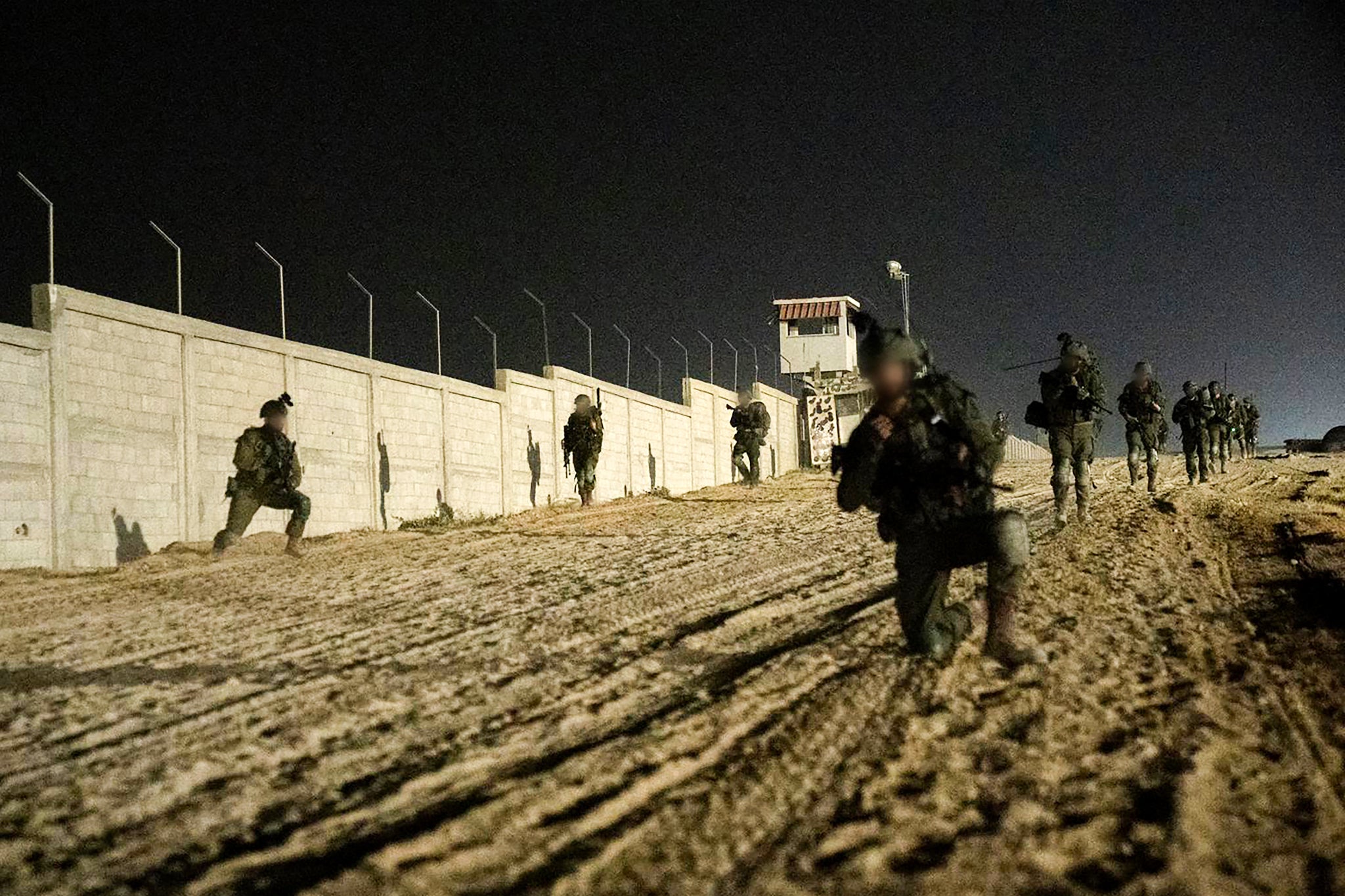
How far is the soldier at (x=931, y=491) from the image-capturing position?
12.4 ft

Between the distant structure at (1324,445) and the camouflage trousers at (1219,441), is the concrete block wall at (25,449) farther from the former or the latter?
the distant structure at (1324,445)

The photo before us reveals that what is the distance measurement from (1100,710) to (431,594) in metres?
4.86

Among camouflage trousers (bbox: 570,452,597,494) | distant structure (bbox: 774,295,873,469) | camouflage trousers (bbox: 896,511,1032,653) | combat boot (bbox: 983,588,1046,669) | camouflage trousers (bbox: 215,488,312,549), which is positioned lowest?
combat boot (bbox: 983,588,1046,669)

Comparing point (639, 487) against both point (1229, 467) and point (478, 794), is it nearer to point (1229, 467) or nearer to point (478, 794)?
point (1229, 467)

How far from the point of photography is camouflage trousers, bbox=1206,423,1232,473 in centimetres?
1694

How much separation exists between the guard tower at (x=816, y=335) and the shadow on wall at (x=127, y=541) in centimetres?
3676

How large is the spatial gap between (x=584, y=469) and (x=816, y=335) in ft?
104

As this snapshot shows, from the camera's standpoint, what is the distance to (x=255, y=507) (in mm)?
9797

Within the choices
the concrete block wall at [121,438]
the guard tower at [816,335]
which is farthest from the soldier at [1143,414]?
the guard tower at [816,335]

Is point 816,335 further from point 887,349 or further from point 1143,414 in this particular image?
point 887,349

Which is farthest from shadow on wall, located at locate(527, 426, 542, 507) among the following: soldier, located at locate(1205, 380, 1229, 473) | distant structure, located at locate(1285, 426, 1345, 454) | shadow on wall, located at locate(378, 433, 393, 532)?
distant structure, located at locate(1285, 426, 1345, 454)

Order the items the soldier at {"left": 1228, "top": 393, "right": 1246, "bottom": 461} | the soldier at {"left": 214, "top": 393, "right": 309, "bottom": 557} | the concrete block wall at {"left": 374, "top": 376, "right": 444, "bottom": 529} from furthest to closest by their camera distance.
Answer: the soldier at {"left": 1228, "top": 393, "right": 1246, "bottom": 461} → the concrete block wall at {"left": 374, "top": 376, "right": 444, "bottom": 529} → the soldier at {"left": 214, "top": 393, "right": 309, "bottom": 557}

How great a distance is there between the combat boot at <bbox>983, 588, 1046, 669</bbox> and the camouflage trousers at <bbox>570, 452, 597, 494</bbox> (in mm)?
12845

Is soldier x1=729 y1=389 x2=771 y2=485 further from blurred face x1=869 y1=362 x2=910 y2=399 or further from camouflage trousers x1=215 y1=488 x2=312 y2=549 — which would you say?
blurred face x1=869 y1=362 x2=910 y2=399
